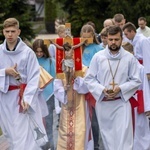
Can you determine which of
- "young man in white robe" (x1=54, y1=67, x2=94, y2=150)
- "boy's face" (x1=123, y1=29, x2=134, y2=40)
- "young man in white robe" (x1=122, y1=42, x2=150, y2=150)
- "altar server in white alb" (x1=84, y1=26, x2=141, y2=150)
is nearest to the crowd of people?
"altar server in white alb" (x1=84, y1=26, x2=141, y2=150)

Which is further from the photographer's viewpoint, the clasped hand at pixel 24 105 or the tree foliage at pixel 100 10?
the tree foliage at pixel 100 10

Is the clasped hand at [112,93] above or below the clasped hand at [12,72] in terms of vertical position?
below

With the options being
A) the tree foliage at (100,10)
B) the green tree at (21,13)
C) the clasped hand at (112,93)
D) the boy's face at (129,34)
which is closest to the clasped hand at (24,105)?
the clasped hand at (112,93)

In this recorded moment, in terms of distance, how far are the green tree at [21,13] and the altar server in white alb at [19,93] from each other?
2027 centimetres

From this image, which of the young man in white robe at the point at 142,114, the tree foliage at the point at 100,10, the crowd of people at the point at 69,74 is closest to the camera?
the crowd of people at the point at 69,74

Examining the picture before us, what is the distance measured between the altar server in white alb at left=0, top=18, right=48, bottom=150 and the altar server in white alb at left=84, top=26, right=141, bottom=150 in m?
0.75

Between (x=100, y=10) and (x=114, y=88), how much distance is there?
22.6 m

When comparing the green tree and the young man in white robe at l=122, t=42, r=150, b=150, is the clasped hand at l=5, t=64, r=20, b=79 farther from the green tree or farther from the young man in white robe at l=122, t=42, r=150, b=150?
the green tree

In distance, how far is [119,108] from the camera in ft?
28.8

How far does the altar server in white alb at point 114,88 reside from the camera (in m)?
8.69

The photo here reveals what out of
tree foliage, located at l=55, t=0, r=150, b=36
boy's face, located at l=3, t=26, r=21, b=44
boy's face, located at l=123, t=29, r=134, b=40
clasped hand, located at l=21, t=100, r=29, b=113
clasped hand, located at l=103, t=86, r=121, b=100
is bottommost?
tree foliage, located at l=55, t=0, r=150, b=36

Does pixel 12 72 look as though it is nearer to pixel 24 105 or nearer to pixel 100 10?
pixel 24 105

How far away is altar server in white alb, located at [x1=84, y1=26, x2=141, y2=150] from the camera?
342 inches

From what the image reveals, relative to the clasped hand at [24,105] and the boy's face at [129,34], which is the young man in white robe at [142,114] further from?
the boy's face at [129,34]
